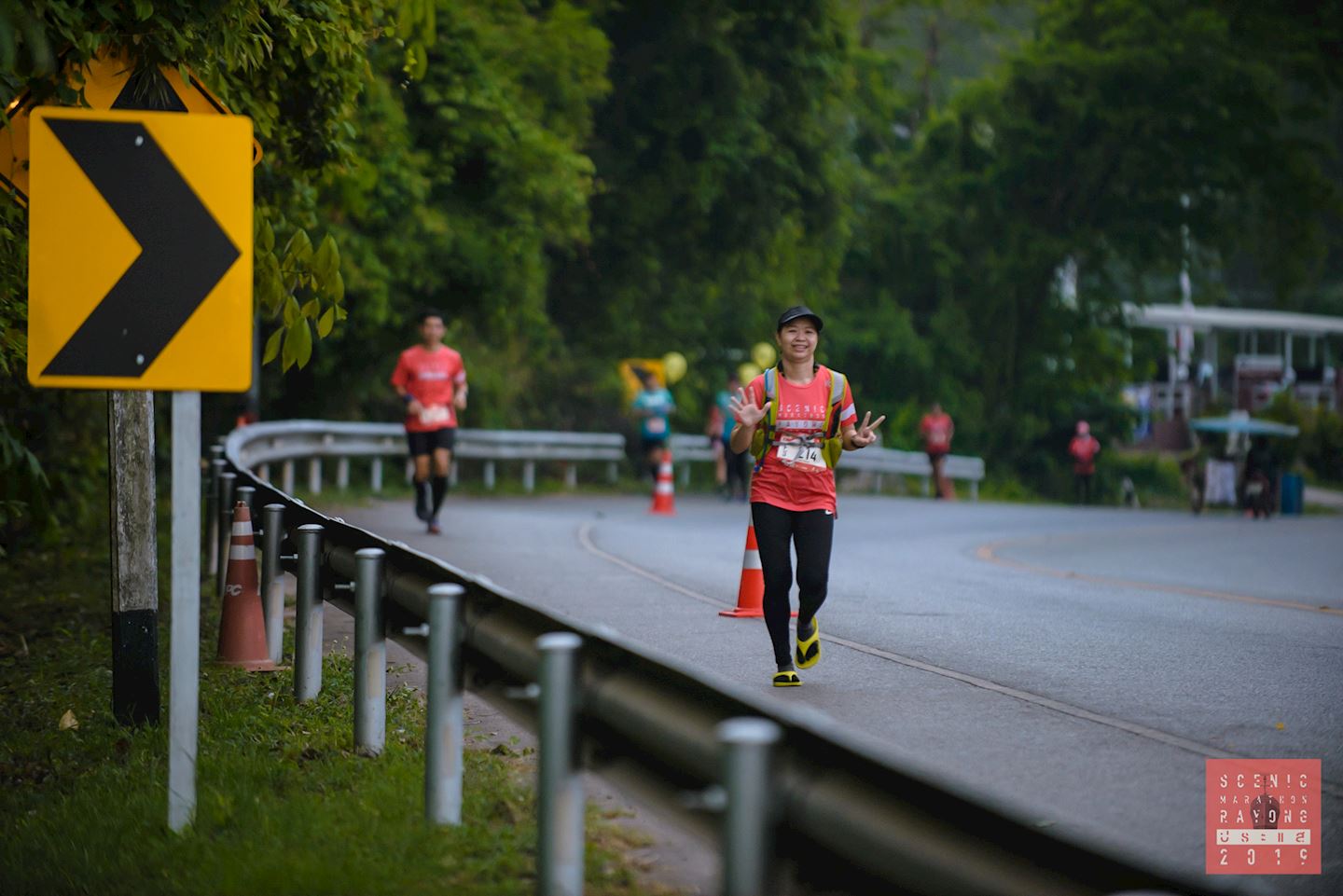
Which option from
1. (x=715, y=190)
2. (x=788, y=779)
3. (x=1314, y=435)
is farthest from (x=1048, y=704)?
(x=1314, y=435)

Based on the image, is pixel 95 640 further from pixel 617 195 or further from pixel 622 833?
pixel 617 195

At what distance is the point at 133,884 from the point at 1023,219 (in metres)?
43.0

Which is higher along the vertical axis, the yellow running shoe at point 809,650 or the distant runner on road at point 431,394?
the distant runner on road at point 431,394

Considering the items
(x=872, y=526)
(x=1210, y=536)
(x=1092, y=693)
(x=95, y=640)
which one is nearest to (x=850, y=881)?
(x=1092, y=693)

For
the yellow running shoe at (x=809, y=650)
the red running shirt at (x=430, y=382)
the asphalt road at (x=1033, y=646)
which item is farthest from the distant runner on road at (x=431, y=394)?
the yellow running shoe at (x=809, y=650)

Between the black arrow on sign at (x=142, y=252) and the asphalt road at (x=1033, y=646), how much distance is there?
2.31 m

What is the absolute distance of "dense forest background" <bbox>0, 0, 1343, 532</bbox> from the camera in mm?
8922

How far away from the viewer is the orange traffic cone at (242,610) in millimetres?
8984

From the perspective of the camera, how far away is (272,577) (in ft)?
29.1

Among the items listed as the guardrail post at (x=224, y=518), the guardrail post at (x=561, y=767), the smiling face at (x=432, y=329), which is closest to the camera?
the guardrail post at (x=561, y=767)

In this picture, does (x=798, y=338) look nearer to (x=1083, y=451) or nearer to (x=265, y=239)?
(x=265, y=239)

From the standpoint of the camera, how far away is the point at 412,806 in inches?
224

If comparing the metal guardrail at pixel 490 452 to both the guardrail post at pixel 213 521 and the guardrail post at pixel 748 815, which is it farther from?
the guardrail post at pixel 748 815

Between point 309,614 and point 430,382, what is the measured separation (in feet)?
30.2
